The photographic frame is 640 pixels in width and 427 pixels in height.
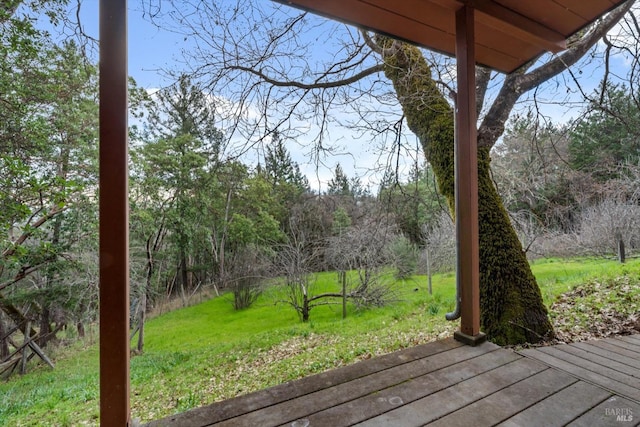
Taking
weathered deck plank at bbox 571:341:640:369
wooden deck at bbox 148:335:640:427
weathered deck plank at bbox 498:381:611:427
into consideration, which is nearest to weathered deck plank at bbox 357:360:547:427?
wooden deck at bbox 148:335:640:427

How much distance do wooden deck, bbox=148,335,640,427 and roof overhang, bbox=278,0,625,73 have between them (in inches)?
72.5

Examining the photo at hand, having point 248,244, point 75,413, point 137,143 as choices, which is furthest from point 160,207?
point 75,413

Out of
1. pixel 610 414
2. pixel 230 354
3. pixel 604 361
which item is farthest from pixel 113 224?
pixel 230 354

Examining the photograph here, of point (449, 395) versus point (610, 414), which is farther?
point (449, 395)

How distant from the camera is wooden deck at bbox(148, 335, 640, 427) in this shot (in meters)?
1.00

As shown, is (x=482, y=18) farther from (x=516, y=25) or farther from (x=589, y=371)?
(x=589, y=371)

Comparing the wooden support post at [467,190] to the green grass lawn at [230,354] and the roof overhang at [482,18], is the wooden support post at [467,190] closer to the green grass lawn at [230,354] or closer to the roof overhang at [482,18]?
the roof overhang at [482,18]

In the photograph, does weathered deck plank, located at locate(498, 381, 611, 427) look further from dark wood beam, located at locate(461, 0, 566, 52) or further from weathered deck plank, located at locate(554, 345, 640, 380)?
dark wood beam, located at locate(461, 0, 566, 52)

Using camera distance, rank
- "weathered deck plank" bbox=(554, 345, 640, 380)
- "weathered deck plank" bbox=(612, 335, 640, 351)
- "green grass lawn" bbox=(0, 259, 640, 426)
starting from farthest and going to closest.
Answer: "green grass lawn" bbox=(0, 259, 640, 426) < "weathered deck plank" bbox=(612, 335, 640, 351) < "weathered deck plank" bbox=(554, 345, 640, 380)

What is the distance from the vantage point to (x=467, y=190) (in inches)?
62.2

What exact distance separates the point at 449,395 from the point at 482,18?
79.8 inches

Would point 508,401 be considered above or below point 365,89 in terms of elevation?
below

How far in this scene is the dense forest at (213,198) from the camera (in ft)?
10.1

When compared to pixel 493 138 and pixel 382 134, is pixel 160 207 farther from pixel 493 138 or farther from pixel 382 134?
pixel 493 138
